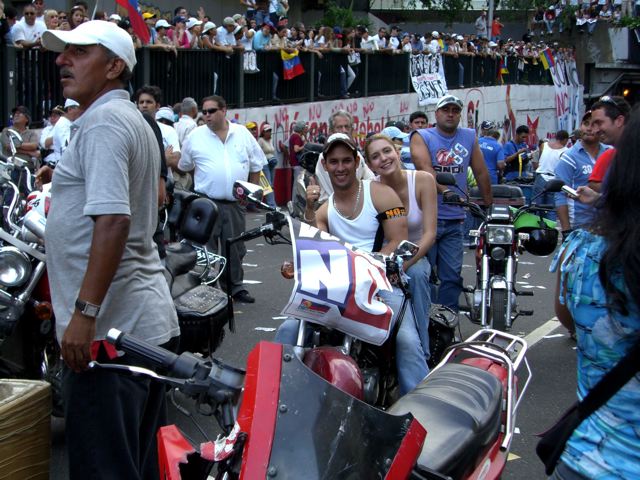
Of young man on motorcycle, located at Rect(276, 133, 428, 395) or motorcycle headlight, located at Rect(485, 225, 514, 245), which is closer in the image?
young man on motorcycle, located at Rect(276, 133, 428, 395)

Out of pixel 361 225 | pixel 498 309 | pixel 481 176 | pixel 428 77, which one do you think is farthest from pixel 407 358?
pixel 428 77

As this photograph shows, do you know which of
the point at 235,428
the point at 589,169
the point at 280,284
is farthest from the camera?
the point at 280,284

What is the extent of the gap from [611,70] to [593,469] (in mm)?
39434

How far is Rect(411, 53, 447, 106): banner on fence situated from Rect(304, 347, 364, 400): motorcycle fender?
2404 cm

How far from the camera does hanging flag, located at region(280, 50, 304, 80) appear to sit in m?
19.8

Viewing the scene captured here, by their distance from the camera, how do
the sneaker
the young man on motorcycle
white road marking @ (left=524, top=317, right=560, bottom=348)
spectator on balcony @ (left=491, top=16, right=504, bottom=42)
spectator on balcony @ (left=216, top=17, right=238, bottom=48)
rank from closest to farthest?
the young man on motorcycle
white road marking @ (left=524, top=317, right=560, bottom=348)
the sneaker
spectator on balcony @ (left=216, top=17, right=238, bottom=48)
spectator on balcony @ (left=491, top=16, right=504, bottom=42)

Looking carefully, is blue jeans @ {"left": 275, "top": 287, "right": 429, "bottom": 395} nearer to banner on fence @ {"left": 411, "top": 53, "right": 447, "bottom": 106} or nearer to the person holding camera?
the person holding camera

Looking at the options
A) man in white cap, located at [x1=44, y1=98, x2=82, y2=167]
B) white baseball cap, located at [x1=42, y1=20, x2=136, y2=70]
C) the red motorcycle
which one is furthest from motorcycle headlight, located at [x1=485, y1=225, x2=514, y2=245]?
the red motorcycle

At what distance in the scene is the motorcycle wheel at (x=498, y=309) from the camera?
667 cm

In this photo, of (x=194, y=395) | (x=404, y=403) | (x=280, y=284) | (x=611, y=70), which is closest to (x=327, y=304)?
(x=404, y=403)

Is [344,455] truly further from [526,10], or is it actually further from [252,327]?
[526,10]

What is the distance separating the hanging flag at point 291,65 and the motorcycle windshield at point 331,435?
17978mm

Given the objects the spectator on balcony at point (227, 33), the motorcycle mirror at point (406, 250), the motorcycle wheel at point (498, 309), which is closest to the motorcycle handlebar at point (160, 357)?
the motorcycle mirror at point (406, 250)

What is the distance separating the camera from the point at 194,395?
2.26m
